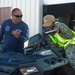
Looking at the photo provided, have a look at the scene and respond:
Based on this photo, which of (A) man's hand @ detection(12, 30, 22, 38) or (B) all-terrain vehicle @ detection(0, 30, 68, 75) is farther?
(A) man's hand @ detection(12, 30, 22, 38)

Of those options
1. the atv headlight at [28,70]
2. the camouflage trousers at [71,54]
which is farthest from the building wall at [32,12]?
the atv headlight at [28,70]

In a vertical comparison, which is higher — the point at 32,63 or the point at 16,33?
the point at 16,33

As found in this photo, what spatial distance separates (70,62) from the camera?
447 centimetres

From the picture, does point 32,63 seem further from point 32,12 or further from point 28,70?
point 32,12

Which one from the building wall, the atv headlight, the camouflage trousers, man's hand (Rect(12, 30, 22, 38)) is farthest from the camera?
the building wall

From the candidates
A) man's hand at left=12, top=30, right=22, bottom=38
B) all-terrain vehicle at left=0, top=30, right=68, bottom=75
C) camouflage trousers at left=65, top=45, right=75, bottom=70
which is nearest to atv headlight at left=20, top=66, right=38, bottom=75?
all-terrain vehicle at left=0, top=30, right=68, bottom=75

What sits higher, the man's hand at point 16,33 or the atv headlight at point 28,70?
the man's hand at point 16,33

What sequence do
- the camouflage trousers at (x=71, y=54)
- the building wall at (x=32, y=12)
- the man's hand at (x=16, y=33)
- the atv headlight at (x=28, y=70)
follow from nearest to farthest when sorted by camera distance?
the atv headlight at (x=28, y=70), the camouflage trousers at (x=71, y=54), the man's hand at (x=16, y=33), the building wall at (x=32, y=12)

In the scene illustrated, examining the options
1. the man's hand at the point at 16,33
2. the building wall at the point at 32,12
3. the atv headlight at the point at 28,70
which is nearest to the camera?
the atv headlight at the point at 28,70

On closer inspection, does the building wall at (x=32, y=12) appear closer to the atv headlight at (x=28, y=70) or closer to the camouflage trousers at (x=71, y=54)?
the camouflage trousers at (x=71, y=54)

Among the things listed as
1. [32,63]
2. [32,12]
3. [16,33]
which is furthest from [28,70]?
[32,12]

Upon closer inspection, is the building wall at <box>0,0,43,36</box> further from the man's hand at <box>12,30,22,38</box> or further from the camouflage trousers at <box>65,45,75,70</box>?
the camouflage trousers at <box>65,45,75,70</box>

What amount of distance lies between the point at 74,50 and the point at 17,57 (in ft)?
3.31

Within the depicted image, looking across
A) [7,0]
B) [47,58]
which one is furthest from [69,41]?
[7,0]
